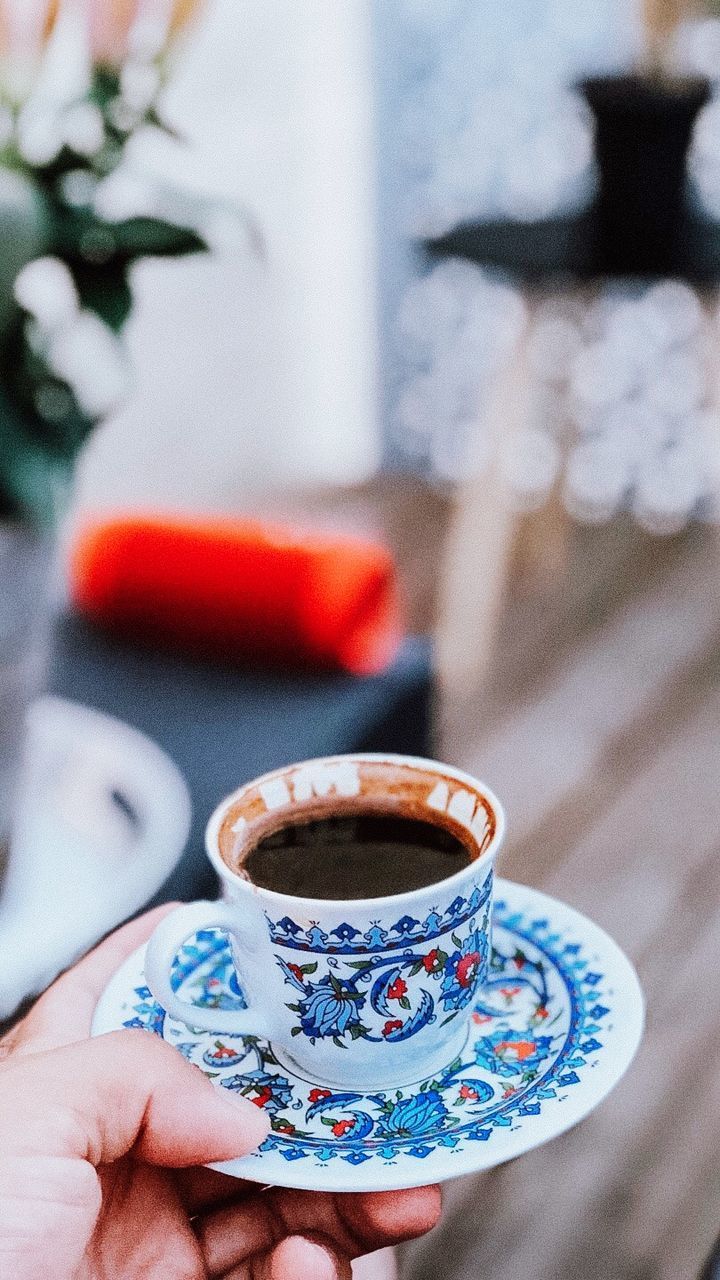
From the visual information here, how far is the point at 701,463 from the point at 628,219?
67 cm

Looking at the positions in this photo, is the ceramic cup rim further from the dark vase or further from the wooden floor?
the dark vase

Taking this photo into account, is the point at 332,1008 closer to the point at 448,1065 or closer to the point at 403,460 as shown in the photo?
the point at 448,1065

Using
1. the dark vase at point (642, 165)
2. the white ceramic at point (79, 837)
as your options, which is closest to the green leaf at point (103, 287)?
the white ceramic at point (79, 837)

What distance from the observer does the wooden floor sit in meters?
1.05

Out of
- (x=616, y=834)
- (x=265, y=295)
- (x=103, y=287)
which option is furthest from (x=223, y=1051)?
(x=265, y=295)

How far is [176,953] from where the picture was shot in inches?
20.7

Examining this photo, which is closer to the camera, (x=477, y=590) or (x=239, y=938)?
(x=239, y=938)

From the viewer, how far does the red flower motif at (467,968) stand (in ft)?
1.74

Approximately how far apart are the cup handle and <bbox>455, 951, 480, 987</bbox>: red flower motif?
9 centimetres

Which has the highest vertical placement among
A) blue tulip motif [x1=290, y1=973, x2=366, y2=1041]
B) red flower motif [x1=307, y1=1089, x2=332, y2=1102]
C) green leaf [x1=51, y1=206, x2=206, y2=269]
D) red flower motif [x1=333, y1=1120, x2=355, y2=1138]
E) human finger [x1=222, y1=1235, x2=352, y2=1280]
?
green leaf [x1=51, y1=206, x2=206, y2=269]

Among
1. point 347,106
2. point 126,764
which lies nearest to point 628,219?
point 347,106

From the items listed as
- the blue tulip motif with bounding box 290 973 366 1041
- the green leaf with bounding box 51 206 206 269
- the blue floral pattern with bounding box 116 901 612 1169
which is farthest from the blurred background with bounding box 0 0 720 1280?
the blue tulip motif with bounding box 290 973 366 1041

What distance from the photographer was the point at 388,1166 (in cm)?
48

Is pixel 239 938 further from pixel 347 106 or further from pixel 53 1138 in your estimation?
pixel 347 106
